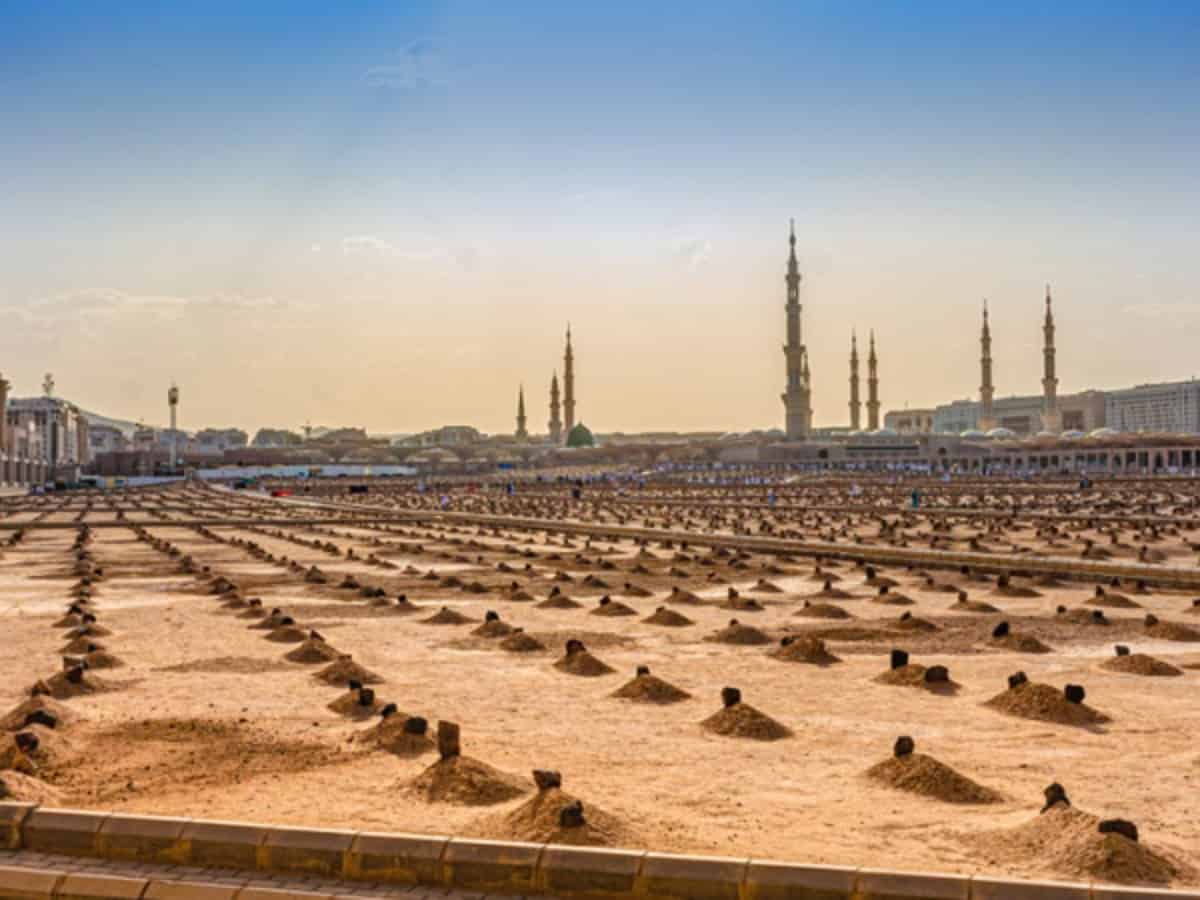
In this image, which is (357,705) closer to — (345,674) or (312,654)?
(345,674)

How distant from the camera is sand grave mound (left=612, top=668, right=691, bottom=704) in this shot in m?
16.3

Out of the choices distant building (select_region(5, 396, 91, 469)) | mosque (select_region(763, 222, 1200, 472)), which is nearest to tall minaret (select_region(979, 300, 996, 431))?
mosque (select_region(763, 222, 1200, 472))

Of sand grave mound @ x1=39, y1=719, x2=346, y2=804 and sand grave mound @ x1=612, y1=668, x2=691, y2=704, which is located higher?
sand grave mound @ x1=39, y1=719, x2=346, y2=804

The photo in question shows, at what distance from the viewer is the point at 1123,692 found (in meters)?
16.7

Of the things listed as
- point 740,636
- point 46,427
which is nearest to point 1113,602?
point 740,636

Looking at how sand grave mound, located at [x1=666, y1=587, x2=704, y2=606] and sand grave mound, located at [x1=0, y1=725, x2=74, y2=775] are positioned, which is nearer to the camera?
sand grave mound, located at [x1=0, y1=725, x2=74, y2=775]

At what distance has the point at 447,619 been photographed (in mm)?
24344

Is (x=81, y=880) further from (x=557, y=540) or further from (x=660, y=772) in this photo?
(x=557, y=540)

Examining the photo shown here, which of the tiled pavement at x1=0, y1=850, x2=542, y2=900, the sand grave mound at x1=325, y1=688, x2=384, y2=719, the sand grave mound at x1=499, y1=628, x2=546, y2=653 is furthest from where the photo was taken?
the sand grave mound at x1=499, y1=628, x2=546, y2=653

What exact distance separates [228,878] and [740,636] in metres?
13.8

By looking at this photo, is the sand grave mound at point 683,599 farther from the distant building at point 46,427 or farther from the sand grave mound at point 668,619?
the distant building at point 46,427

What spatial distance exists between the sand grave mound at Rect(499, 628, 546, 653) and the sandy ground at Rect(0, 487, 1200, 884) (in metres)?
0.29

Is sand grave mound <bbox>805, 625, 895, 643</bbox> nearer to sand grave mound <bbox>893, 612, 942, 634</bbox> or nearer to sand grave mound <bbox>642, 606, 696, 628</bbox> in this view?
sand grave mound <bbox>893, 612, 942, 634</bbox>

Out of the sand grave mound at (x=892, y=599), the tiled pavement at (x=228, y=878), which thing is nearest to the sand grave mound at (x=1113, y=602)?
the sand grave mound at (x=892, y=599)
